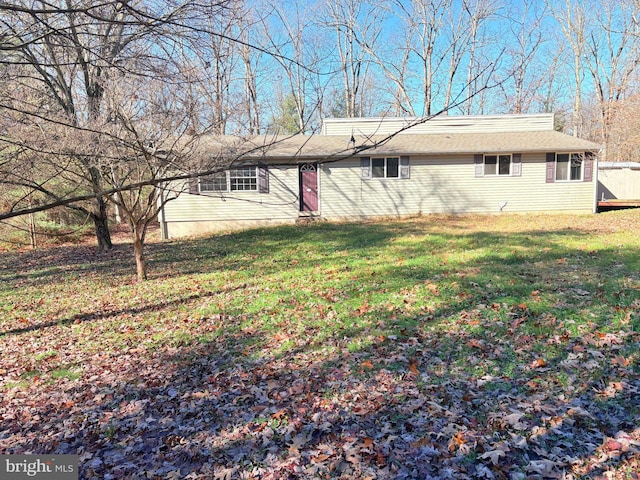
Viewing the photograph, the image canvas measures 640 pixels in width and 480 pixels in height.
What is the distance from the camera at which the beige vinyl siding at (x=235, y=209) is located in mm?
15086

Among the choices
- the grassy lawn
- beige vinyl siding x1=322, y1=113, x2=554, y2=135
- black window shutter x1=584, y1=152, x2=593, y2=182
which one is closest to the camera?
the grassy lawn

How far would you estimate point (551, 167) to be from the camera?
15180 mm

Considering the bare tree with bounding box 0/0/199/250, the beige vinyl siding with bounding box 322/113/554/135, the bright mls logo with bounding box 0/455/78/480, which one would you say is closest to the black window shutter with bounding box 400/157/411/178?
the beige vinyl siding with bounding box 322/113/554/135

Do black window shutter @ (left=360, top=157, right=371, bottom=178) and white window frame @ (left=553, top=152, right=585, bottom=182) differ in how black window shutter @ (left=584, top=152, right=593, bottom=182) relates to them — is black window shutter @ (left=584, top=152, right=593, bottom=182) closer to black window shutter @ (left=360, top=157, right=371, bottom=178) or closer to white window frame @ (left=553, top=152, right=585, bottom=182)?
white window frame @ (left=553, top=152, right=585, bottom=182)

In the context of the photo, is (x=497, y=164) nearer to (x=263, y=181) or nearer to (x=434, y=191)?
(x=434, y=191)

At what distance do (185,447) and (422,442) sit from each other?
1713 millimetres

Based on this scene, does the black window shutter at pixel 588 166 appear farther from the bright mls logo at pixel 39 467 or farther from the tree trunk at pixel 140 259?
the bright mls logo at pixel 39 467

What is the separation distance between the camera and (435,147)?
15.4 m

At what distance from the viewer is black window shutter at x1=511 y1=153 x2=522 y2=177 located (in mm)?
15266

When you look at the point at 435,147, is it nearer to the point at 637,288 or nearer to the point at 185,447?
the point at 637,288

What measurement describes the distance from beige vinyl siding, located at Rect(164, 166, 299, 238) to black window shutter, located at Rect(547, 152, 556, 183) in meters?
9.75

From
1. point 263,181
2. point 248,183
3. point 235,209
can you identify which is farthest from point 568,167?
point 235,209

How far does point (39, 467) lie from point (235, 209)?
506 inches

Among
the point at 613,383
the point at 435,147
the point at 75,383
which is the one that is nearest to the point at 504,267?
the point at 613,383
